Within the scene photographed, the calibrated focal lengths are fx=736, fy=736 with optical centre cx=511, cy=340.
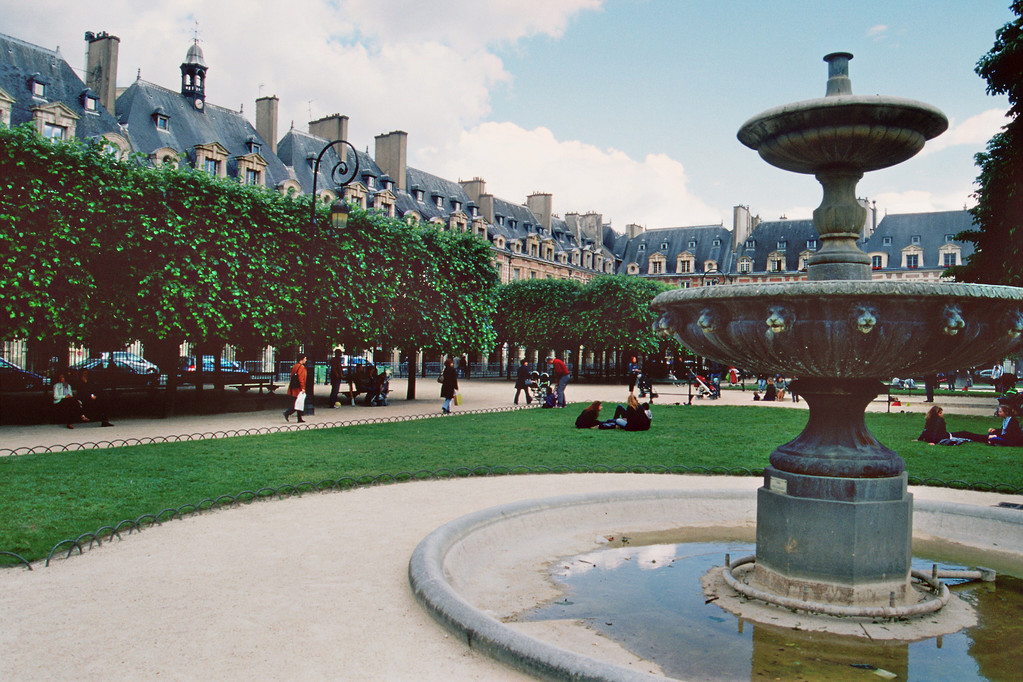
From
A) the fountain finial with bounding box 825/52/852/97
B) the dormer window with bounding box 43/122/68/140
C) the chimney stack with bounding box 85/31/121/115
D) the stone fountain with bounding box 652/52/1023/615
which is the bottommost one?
the stone fountain with bounding box 652/52/1023/615

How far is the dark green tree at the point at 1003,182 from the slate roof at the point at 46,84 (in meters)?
38.3

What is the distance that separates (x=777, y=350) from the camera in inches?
187

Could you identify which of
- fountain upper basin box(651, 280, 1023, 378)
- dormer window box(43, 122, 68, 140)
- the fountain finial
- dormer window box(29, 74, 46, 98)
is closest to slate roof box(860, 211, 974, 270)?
dormer window box(43, 122, 68, 140)

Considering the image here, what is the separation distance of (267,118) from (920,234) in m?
63.4

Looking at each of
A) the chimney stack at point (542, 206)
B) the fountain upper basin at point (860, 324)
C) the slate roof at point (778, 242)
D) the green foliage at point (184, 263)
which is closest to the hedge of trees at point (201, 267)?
the green foliage at point (184, 263)

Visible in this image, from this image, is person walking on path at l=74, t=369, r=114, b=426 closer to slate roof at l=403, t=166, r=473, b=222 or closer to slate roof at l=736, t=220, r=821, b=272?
slate roof at l=403, t=166, r=473, b=222

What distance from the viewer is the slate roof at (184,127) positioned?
40.4m

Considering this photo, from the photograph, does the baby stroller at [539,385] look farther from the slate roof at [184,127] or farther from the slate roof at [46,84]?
the slate roof at [46,84]

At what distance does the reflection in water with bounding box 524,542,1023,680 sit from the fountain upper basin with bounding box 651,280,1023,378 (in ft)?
5.47

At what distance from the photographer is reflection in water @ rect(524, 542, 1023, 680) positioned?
3.98 m

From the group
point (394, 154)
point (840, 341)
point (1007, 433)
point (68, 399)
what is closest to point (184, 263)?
point (68, 399)

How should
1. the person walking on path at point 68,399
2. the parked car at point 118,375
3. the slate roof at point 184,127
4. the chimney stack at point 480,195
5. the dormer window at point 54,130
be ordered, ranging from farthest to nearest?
the chimney stack at point 480,195
the slate roof at point 184,127
the dormer window at point 54,130
the parked car at point 118,375
the person walking on path at point 68,399

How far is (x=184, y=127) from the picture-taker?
140 ft

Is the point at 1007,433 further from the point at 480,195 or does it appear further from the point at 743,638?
the point at 480,195
